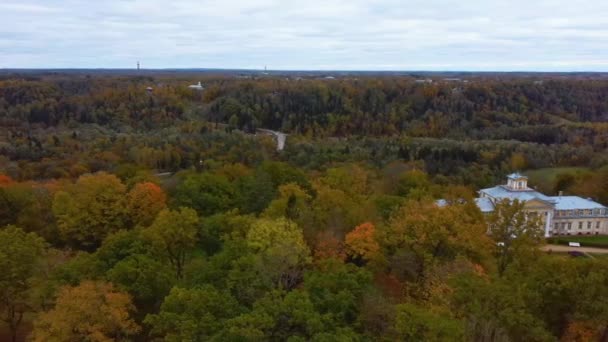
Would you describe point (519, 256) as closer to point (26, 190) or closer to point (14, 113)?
point (26, 190)

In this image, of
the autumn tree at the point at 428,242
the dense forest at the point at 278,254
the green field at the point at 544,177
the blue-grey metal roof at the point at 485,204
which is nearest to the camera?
the dense forest at the point at 278,254

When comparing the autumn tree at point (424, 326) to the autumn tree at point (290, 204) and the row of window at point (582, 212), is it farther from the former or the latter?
the row of window at point (582, 212)

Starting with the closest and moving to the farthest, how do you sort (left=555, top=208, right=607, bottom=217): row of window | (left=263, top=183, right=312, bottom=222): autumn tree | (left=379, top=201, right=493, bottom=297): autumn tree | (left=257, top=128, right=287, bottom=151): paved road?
(left=379, top=201, right=493, bottom=297): autumn tree < (left=263, top=183, right=312, bottom=222): autumn tree < (left=555, top=208, right=607, bottom=217): row of window < (left=257, top=128, right=287, bottom=151): paved road

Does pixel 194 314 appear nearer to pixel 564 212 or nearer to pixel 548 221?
pixel 548 221

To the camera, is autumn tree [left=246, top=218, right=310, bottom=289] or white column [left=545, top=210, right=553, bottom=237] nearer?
autumn tree [left=246, top=218, right=310, bottom=289]

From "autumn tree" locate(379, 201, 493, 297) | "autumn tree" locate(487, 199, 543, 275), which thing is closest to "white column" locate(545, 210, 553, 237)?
"autumn tree" locate(487, 199, 543, 275)

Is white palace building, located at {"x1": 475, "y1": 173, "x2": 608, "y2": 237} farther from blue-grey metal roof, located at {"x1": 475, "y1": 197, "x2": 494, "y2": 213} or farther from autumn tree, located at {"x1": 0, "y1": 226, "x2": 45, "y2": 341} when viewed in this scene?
autumn tree, located at {"x1": 0, "y1": 226, "x2": 45, "y2": 341}

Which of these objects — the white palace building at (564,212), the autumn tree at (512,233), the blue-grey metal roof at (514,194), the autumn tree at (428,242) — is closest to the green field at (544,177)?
the white palace building at (564,212)
